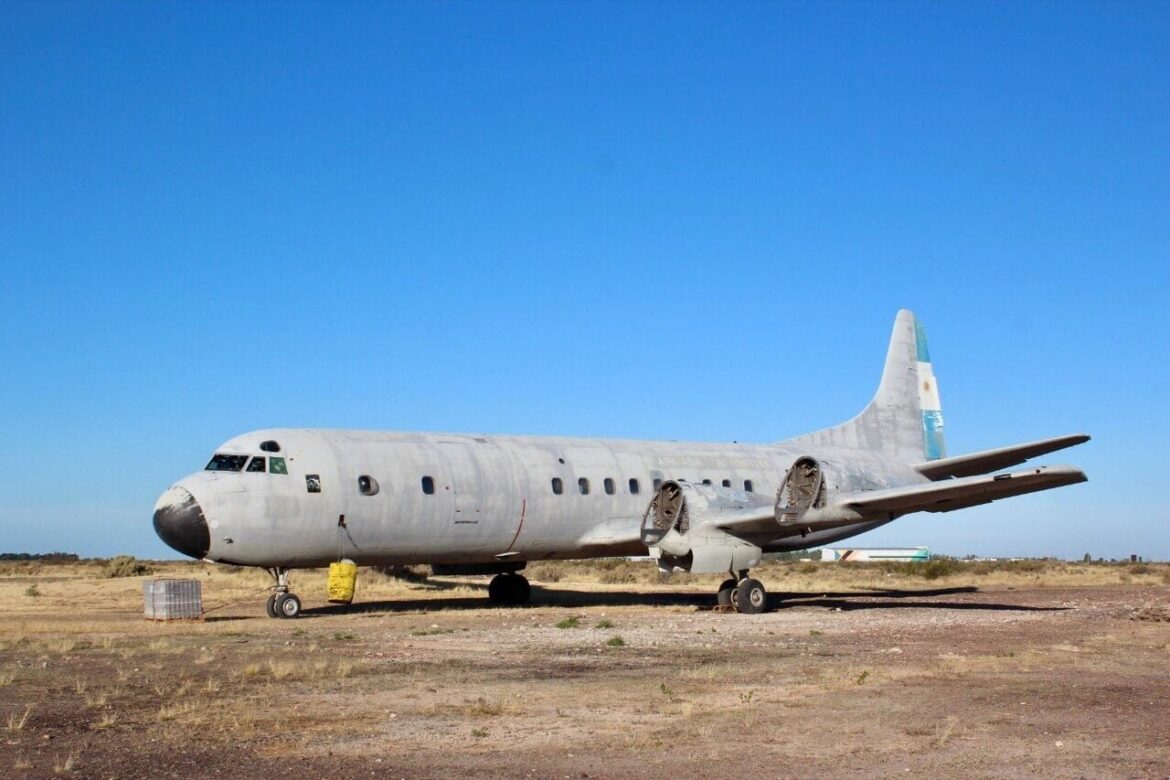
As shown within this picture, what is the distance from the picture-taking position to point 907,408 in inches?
1324

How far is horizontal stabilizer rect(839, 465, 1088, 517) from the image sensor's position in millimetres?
20828

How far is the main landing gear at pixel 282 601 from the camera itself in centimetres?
2236

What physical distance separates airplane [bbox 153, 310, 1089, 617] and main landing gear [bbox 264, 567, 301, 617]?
3 centimetres

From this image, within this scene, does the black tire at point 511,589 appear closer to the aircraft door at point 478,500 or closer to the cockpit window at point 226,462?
the aircraft door at point 478,500

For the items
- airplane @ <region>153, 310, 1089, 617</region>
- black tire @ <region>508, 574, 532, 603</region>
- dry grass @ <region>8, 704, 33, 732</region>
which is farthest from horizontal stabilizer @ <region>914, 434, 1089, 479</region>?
dry grass @ <region>8, 704, 33, 732</region>

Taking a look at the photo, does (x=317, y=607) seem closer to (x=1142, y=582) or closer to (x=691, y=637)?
(x=691, y=637)

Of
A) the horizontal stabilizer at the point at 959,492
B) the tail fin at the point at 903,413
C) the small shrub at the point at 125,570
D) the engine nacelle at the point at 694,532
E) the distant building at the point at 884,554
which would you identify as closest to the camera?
the horizontal stabilizer at the point at 959,492

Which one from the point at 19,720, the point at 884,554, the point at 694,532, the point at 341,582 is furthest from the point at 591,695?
the point at 884,554

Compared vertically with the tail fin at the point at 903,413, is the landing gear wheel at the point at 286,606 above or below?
below

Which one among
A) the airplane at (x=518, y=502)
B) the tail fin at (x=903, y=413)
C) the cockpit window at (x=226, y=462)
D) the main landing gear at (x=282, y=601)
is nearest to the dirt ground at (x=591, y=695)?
the main landing gear at (x=282, y=601)

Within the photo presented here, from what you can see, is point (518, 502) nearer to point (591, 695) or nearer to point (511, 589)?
point (511, 589)

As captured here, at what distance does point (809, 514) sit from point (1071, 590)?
45.1 feet

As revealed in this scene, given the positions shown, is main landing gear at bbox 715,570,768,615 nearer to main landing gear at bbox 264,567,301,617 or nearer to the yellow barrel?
the yellow barrel

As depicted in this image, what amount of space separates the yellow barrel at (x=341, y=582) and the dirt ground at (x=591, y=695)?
0.60 m
